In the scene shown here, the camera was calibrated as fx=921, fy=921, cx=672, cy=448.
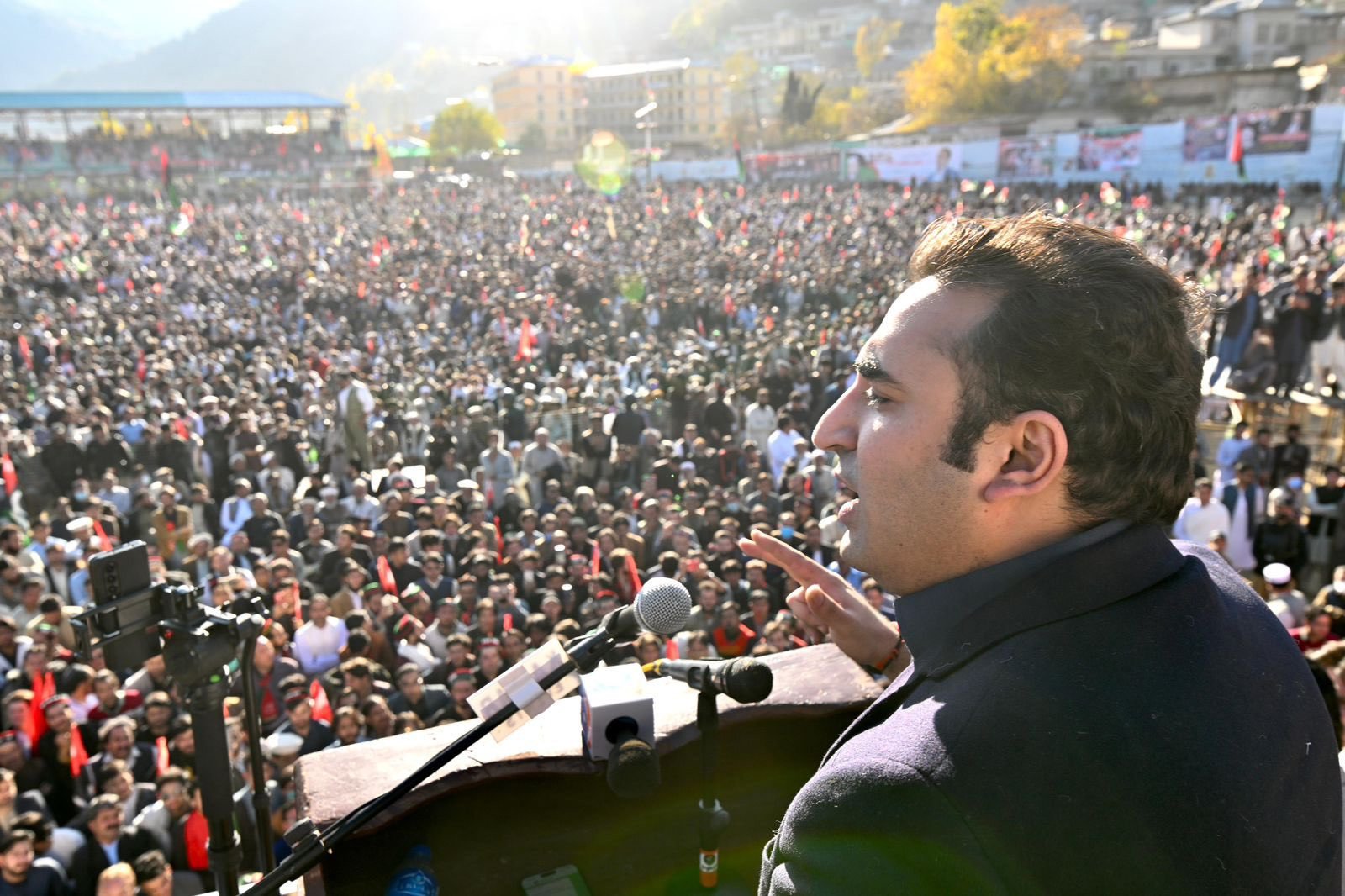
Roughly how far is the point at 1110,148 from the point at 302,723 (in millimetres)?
36074

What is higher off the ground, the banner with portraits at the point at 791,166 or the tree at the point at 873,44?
the tree at the point at 873,44

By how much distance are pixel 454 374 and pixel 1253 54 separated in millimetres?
51518

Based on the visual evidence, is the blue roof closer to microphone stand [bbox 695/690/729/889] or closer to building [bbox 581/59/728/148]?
building [bbox 581/59/728/148]

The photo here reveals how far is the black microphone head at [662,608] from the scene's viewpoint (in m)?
1.67

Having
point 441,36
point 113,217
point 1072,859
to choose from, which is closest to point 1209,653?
point 1072,859

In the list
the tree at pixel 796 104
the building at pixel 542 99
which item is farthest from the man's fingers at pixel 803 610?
the building at pixel 542 99

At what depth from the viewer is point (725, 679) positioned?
1.74 meters

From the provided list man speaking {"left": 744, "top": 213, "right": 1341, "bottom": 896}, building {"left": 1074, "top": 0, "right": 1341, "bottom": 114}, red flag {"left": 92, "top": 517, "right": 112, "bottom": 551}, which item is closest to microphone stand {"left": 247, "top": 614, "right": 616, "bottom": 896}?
man speaking {"left": 744, "top": 213, "right": 1341, "bottom": 896}

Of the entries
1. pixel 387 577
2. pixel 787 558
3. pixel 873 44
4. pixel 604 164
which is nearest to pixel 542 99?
pixel 873 44

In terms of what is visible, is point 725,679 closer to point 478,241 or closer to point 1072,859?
point 1072,859

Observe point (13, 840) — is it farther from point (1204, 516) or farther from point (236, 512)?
point (1204, 516)

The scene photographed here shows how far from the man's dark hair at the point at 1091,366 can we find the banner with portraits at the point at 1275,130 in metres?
33.9

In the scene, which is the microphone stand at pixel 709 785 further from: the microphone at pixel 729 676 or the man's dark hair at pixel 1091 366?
the man's dark hair at pixel 1091 366

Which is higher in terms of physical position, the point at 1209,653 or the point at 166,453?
the point at 1209,653
